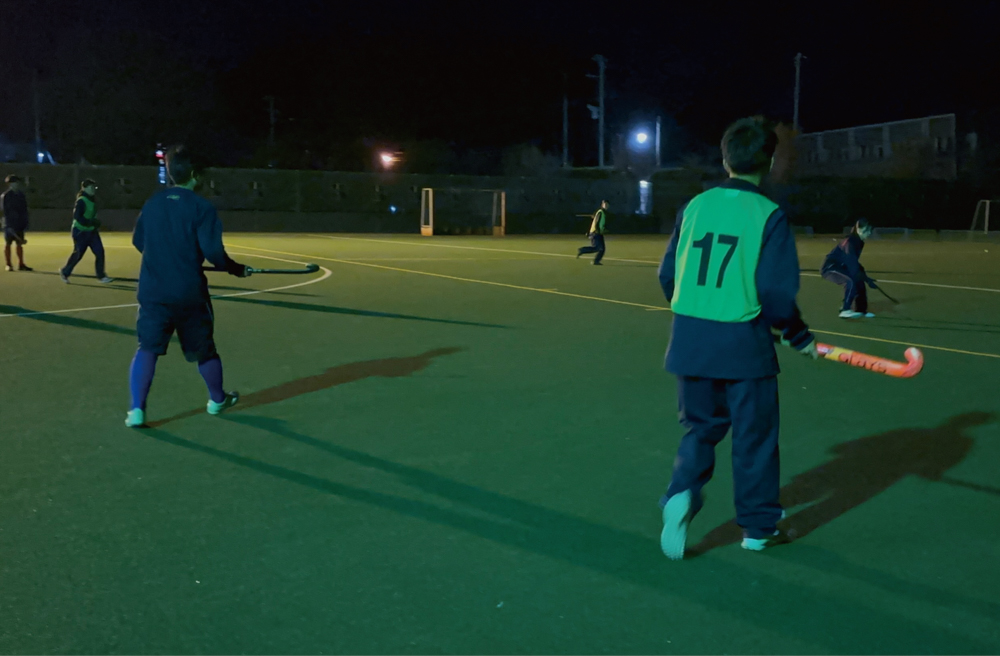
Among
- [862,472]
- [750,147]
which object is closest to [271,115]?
[862,472]

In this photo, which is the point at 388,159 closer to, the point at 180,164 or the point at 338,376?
the point at 338,376

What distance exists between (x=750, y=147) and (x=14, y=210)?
16496mm

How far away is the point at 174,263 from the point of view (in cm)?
602

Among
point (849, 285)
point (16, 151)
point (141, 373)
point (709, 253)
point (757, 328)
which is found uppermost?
point (16, 151)

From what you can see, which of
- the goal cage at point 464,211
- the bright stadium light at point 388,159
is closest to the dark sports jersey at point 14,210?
the goal cage at point 464,211

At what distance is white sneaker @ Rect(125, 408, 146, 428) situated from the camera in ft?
20.5

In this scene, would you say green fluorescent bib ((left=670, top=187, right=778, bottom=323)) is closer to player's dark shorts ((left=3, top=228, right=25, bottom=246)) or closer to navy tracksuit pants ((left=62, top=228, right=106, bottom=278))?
navy tracksuit pants ((left=62, top=228, right=106, bottom=278))

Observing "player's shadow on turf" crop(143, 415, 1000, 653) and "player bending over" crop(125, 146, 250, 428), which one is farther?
"player bending over" crop(125, 146, 250, 428)

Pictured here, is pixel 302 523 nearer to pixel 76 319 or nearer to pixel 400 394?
pixel 400 394

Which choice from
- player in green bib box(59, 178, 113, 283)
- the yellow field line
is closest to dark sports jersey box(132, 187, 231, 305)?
the yellow field line

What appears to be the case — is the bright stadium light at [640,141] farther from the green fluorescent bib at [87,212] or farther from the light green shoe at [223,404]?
the light green shoe at [223,404]

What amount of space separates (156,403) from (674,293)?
14.5 ft

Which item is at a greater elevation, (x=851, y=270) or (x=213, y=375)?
(x=851, y=270)

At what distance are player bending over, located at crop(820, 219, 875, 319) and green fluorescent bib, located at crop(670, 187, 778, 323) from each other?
8788mm
